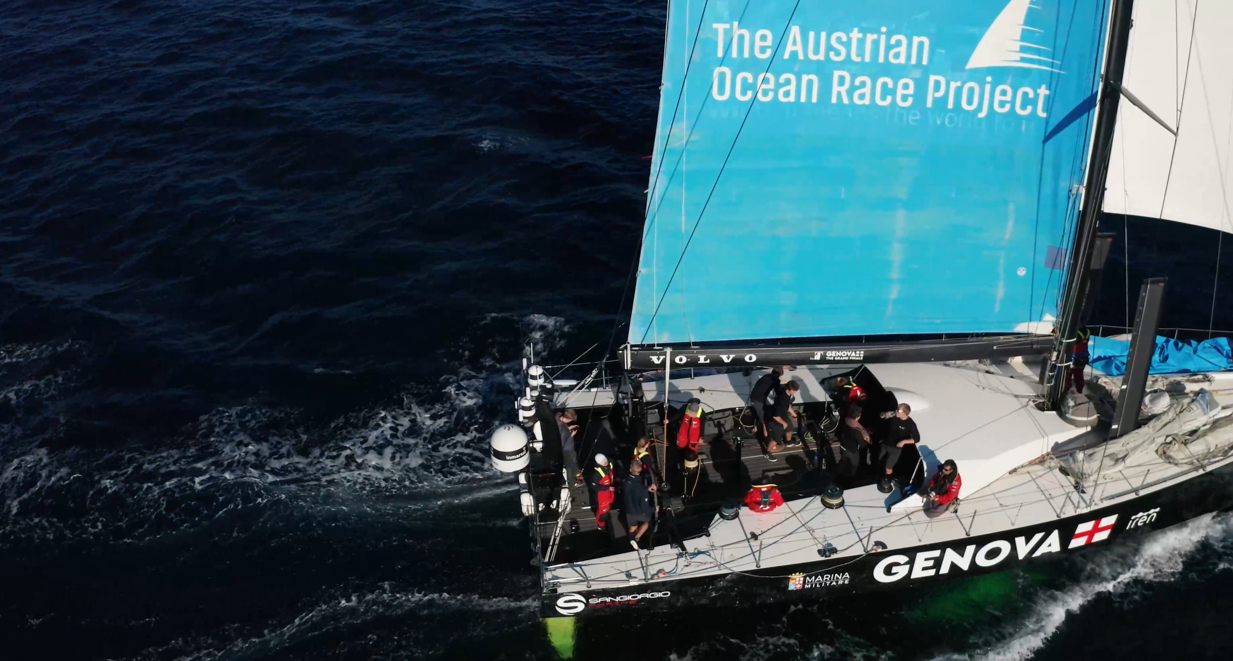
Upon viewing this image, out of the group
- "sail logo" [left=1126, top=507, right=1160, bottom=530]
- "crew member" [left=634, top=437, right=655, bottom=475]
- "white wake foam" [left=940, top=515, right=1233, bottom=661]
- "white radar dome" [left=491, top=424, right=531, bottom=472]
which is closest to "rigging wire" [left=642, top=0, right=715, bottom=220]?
"crew member" [left=634, top=437, right=655, bottom=475]

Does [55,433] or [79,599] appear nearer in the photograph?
[79,599]

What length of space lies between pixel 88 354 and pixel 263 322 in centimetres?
428

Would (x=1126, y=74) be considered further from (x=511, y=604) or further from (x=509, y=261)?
(x=509, y=261)

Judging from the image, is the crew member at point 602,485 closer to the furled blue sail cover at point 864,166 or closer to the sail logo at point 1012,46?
the furled blue sail cover at point 864,166

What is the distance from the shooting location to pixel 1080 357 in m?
18.9

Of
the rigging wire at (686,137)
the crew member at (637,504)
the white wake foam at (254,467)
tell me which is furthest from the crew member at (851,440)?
the white wake foam at (254,467)

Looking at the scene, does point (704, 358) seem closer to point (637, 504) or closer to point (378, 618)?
point (637, 504)

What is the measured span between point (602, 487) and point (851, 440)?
4.69 metres

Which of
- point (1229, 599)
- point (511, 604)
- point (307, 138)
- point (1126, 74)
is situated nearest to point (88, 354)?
point (307, 138)

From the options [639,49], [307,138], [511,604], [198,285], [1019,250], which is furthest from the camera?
[639,49]

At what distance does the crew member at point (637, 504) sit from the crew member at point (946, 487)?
4.91 m

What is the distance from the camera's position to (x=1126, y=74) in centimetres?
1727

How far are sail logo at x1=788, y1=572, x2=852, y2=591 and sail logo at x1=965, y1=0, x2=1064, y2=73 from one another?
8595 millimetres

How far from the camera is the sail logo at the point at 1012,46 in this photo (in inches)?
585
